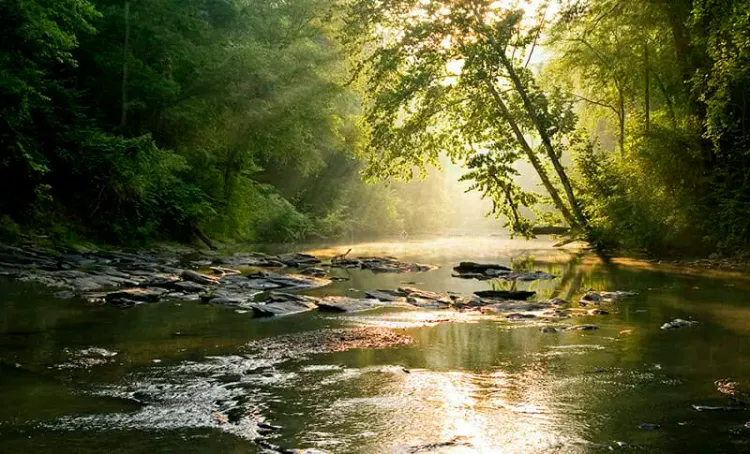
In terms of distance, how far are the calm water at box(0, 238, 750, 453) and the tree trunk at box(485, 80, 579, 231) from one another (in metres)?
13.7

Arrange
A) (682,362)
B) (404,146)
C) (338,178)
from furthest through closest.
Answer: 1. (338,178)
2. (404,146)
3. (682,362)

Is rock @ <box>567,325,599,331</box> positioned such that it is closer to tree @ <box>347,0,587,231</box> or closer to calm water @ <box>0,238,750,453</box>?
calm water @ <box>0,238,750,453</box>

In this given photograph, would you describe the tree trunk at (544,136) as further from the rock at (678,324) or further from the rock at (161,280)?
the rock at (678,324)

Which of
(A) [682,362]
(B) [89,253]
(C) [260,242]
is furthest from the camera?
(C) [260,242]

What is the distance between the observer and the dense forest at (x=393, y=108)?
17547 mm

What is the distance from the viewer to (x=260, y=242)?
113 ft

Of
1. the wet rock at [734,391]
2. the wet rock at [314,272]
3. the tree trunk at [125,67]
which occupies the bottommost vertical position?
the wet rock at [734,391]

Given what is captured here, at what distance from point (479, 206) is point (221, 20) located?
388ft

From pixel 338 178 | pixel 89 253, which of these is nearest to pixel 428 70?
pixel 89 253

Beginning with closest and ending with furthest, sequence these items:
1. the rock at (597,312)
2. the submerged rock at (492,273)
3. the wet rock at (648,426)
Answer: the wet rock at (648,426) → the rock at (597,312) → the submerged rock at (492,273)

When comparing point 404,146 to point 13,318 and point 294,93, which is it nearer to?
point 294,93

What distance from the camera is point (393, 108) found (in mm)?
21438

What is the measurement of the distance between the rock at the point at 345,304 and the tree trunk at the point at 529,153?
12812mm

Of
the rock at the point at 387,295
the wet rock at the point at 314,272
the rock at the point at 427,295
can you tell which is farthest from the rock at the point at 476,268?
the rock at the point at 387,295
